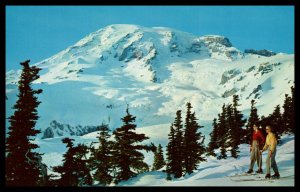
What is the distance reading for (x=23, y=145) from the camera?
31.2 m

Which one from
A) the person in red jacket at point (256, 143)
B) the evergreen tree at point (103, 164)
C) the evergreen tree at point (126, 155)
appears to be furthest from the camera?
the evergreen tree at point (103, 164)

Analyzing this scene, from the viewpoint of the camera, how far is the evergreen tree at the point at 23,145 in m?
30.0

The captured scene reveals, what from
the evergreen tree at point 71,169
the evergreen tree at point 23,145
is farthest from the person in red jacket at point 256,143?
the evergreen tree at point 23,145

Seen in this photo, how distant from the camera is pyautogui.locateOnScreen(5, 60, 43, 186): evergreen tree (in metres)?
30.0

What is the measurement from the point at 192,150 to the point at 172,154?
246 centimetres

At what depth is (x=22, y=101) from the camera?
32.3 m

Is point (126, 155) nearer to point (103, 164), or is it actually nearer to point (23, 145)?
point (103, 164)

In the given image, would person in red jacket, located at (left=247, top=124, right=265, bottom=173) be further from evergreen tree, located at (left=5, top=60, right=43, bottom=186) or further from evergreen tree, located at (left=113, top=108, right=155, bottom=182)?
evergreen tree, located at (left=5, top=60, right=43, bottom=186)

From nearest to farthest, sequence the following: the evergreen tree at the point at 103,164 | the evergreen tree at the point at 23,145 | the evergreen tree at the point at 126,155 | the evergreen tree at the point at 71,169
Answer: the evergreen tree at the point at 23,145 < the evergreen tree at the point at 71,169 < the evergreen tree at the point at 126,155 < the evergreen tree at the point at 103,164

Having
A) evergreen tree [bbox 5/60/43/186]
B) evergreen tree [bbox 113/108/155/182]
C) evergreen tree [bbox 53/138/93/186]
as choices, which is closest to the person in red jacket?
evergreen tree [bbox 113/108/155/182]

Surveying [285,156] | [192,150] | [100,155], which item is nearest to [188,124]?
[192,150]

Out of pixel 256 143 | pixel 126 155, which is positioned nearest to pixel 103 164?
pixel 126 155

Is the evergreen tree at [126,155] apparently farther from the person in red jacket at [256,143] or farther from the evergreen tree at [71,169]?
the person in red jacket at [256,143]
